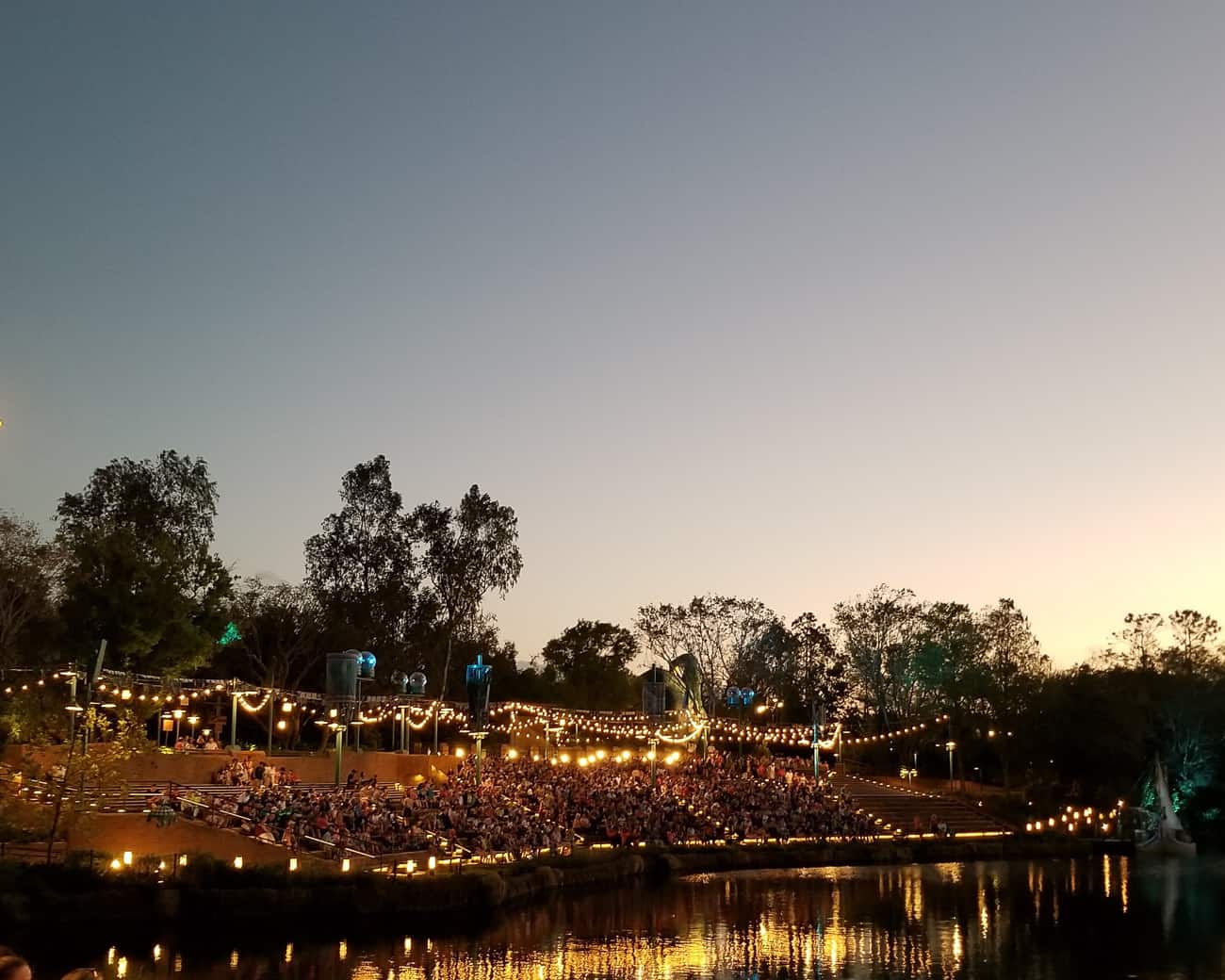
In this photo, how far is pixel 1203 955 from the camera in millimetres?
21375

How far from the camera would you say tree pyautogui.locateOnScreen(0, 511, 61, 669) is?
38.5m

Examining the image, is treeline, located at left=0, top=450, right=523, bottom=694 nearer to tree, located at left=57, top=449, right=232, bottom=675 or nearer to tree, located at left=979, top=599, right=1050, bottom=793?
A: tree, located at left=57, top=449, right=232, bottom=675

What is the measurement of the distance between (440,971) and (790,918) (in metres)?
9.02

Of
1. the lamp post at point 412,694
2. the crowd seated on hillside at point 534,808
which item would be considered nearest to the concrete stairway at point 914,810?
the crowd seated on hillside at point 534,808

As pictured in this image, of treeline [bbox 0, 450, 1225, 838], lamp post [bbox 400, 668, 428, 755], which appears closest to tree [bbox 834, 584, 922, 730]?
treeline [bbox 0, 450, 1225, 838]

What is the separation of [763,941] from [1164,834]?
2736 centimetres

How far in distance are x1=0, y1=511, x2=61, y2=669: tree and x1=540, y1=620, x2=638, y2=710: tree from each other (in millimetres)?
33376

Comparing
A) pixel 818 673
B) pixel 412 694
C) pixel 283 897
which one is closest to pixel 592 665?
pixel 818 673

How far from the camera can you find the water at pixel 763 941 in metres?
19.1

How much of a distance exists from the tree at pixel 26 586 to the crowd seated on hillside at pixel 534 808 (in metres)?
11.8

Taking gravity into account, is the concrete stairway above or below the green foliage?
below

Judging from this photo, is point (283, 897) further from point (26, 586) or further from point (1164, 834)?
point (1164, 834)

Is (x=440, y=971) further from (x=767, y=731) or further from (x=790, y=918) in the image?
(x=767, y=731)

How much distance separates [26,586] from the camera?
39594 mm
